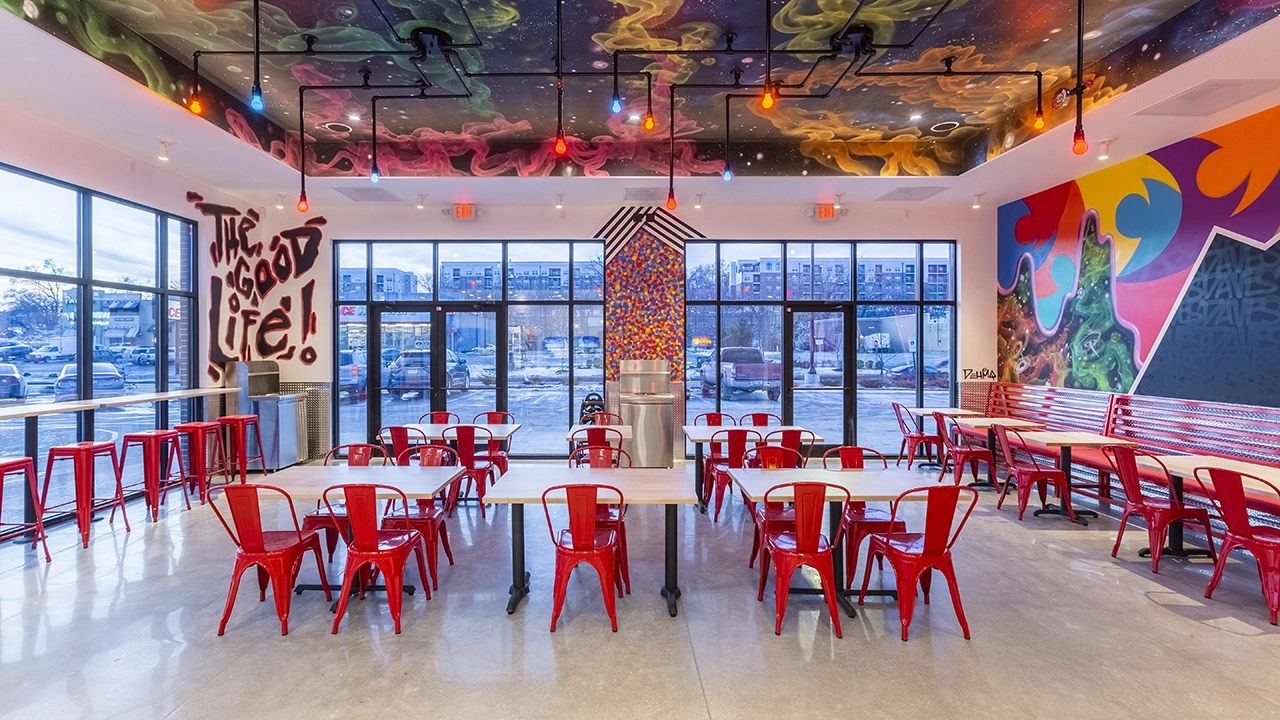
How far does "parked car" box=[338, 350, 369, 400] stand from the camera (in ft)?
30.1

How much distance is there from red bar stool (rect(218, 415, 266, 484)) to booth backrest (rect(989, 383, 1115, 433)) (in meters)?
9.90

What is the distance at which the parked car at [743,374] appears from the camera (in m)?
9.28

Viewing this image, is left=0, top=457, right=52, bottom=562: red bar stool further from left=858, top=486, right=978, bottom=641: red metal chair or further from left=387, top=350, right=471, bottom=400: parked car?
left=858, top=486, right=978, bottom=641: red metal chair

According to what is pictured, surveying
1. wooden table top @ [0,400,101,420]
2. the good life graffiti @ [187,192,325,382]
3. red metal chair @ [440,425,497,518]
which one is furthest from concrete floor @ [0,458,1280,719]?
the good life graffiti @ [187,192,325,382]

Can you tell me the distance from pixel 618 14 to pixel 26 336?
626 cm

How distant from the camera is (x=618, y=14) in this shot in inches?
180

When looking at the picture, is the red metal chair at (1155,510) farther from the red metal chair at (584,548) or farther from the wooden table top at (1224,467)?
the red metal chair at (584,548)

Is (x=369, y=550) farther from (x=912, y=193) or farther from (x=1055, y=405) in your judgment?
(x=1055, y=405)

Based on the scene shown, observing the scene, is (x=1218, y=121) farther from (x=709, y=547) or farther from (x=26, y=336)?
(x=26, y=336)

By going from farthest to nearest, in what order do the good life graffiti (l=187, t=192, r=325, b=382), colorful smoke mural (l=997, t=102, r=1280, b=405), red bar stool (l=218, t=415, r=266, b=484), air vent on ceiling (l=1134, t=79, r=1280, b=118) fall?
the good life graffiti (l=187, t=192, r=325, b=382)
red bar stool (l=218, t=415, r=266, b=484)
colorful smoke mural (l=997, t=102, r=1280, b=405)
air vent on ceiling (l=1134, t=79, r=1280, b=118)

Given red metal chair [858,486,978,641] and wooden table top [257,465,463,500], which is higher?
wooden table top [257,465,463,500]

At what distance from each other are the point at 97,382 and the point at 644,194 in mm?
6544

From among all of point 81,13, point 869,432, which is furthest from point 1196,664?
point 81,13

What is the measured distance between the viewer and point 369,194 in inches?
320
